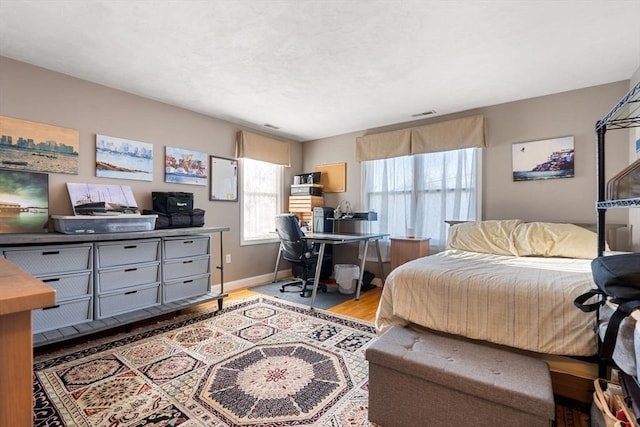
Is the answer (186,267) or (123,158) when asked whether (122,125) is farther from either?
(186,267)

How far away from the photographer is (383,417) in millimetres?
1493

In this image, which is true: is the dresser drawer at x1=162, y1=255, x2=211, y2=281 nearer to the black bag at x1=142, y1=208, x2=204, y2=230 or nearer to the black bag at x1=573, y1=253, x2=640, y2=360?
the black bag at x1=142, y1=208, x2=204, y2=230

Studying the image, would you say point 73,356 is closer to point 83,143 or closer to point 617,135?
point 83,143

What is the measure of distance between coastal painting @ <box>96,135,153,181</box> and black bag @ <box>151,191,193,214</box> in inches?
10.7

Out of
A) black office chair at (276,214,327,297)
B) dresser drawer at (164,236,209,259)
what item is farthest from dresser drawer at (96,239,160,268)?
black office chair at (276,214,327,297)

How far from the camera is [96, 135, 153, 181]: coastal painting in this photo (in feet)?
9.78

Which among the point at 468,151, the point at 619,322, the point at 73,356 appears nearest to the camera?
the point at 619,322

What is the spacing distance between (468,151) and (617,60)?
1.46 metres

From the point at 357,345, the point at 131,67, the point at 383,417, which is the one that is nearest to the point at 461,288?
the point at 383,417

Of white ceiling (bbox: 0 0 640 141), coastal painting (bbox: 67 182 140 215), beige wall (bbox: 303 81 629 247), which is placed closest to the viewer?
white ceiling (bbox: 0 0 640 141)

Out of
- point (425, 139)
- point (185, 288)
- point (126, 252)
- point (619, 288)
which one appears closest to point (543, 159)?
point (425, 139)

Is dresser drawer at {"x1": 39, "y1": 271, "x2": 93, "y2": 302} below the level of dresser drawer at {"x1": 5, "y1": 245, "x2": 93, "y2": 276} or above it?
below

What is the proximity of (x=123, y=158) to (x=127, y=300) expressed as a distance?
4.79ft

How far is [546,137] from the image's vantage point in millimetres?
3195
